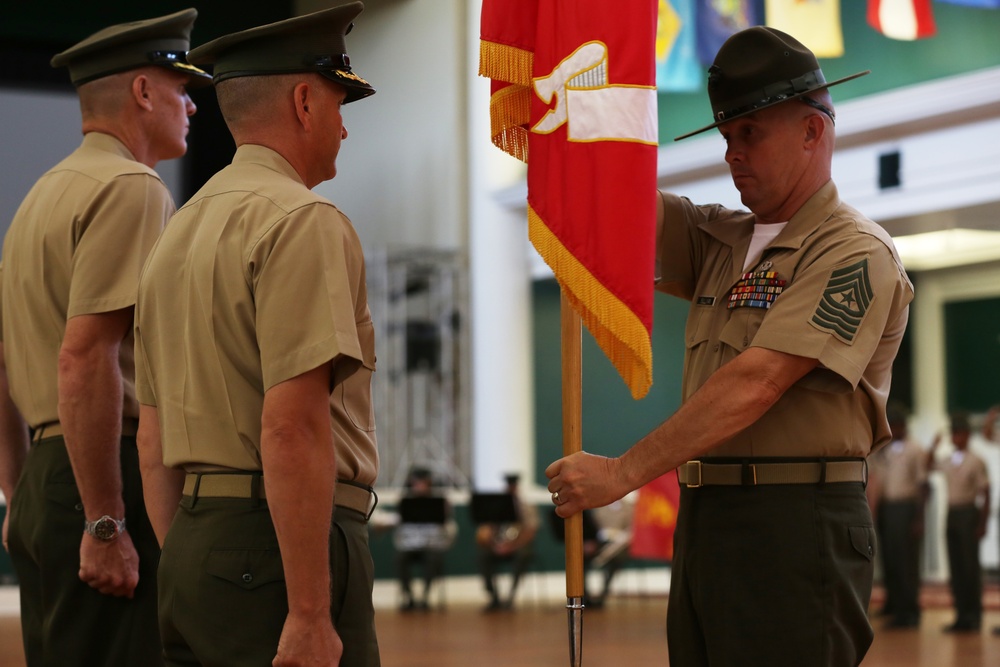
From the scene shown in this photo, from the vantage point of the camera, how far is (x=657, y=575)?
13750mm

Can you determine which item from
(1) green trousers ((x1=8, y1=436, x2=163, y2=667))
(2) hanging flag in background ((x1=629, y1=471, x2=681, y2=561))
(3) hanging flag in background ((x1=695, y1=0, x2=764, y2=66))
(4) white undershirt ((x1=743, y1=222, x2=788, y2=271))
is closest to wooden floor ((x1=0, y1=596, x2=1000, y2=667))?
(2) hanging flag in background ((x1=629, y1=471, x2=681, y2=561))

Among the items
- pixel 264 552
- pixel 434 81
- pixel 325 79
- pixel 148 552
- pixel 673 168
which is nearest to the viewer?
pixel 264 552

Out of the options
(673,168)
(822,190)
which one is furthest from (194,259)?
(673,168)

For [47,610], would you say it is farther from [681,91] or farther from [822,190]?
[681,91]

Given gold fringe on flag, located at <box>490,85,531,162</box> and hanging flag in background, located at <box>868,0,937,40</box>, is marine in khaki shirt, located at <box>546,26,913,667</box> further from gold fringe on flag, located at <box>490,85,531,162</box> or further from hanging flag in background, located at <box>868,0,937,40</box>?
hanging flag in background, located at <box>868,0,937,40</box>

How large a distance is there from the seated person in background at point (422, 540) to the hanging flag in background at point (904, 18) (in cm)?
570

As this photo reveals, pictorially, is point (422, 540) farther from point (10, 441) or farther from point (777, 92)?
point (777, 92)

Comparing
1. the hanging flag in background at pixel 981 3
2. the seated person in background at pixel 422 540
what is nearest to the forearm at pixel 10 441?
the seated person in background at pixel 422 540

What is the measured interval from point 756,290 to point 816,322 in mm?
184

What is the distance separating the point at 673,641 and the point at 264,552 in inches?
35.3

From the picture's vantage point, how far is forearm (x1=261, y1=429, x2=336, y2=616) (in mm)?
1785

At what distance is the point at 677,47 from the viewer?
12.4 metres

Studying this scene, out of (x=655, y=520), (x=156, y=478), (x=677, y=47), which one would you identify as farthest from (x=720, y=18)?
(x=156, y=478)

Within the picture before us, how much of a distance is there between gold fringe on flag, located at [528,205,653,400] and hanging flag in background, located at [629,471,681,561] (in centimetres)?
824
